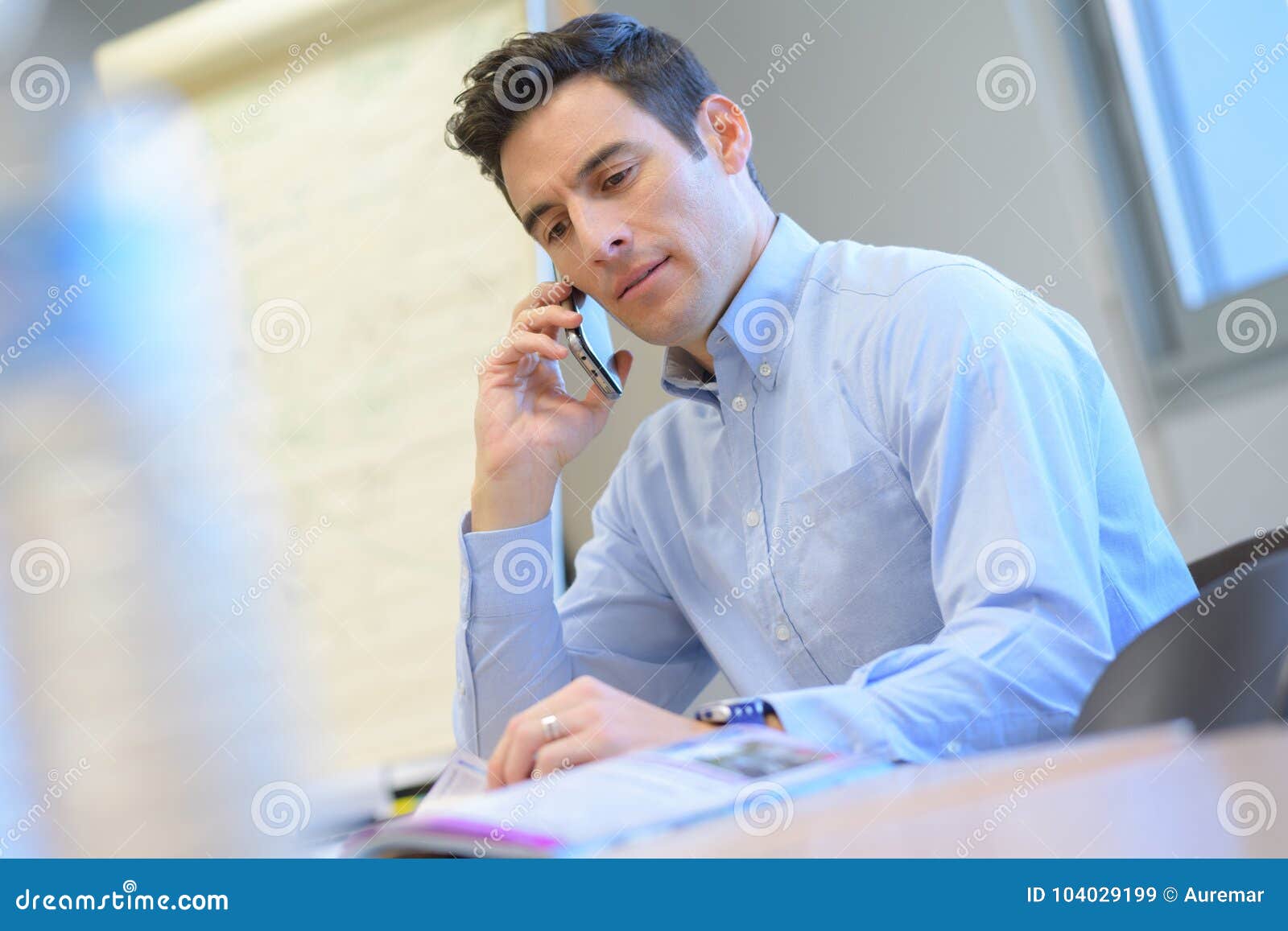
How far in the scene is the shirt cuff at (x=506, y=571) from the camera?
1.55 m

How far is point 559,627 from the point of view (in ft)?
5.25

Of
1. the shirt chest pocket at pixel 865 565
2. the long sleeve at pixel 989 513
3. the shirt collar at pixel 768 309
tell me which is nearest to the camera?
the long sleeve at pixel 989 513

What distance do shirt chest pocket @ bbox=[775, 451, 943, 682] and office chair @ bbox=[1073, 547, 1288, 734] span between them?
0.50 meters

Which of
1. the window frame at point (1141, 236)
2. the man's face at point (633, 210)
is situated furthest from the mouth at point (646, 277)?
the window frame at point (1141, 236)

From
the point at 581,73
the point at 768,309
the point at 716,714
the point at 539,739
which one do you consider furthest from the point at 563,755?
the point at 581,73

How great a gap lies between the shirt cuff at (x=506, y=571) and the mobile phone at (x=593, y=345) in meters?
0.24

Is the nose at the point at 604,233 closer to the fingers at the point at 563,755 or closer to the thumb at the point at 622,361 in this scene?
the thumb at the point at 622,361

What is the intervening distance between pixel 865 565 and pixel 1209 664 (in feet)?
1.81

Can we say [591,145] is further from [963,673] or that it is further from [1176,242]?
[1176,242]

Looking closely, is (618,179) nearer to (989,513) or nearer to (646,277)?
(646,277)

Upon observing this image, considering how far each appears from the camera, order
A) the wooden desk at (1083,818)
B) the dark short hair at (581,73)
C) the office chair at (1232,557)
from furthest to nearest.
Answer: the dark short hair at (581,73), the office chair at (1232,557), the wooden desk at (1083,818)

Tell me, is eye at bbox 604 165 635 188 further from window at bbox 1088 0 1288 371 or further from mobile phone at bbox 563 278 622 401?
window at bbox 1088 0 1288 371

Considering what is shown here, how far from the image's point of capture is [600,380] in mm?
1660

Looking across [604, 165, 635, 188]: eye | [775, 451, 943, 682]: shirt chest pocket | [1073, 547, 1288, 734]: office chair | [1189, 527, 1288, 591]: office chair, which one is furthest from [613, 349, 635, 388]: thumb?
[1073, 547, 1288, 734]: office chair
